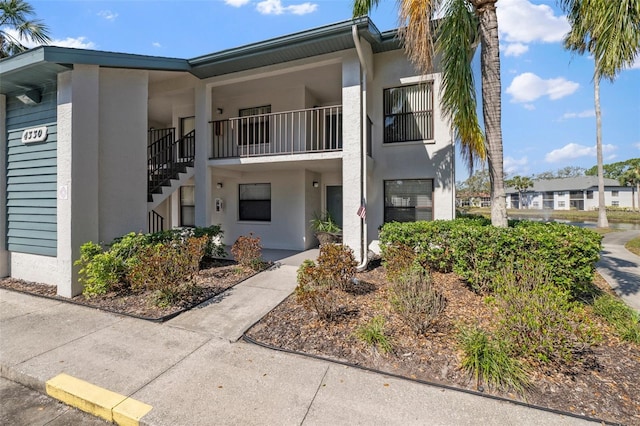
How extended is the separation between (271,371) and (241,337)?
0.97 metres

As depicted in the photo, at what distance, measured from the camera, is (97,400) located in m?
2.88

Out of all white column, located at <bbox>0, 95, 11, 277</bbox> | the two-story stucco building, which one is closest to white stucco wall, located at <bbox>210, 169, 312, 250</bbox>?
the two-story stucco building

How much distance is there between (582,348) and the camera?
3.34m

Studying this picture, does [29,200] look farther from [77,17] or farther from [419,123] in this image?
[419,123]

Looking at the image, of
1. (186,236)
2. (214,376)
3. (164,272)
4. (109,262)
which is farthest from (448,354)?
(186,236)

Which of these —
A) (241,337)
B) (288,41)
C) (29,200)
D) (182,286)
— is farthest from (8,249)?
(288,41)

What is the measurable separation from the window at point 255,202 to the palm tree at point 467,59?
6578 millimetres

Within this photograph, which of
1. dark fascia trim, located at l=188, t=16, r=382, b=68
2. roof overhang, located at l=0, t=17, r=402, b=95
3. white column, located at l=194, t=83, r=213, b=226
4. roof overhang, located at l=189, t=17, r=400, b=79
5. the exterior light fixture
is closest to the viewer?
roof overhang, located at l=0, t=17, r=402, b=95

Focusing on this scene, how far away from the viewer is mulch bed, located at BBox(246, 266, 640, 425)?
281cm

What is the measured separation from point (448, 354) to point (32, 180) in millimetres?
8881

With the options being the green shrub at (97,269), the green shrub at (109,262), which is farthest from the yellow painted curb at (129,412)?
the green shrub at (97,269)

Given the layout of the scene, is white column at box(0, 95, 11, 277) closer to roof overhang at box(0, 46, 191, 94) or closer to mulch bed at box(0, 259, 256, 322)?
mulch bed at box(0, 259, 256, 322)

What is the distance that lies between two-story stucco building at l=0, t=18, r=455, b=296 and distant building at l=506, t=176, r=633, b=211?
57371 mm

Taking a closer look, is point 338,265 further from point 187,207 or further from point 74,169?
point 187,207
